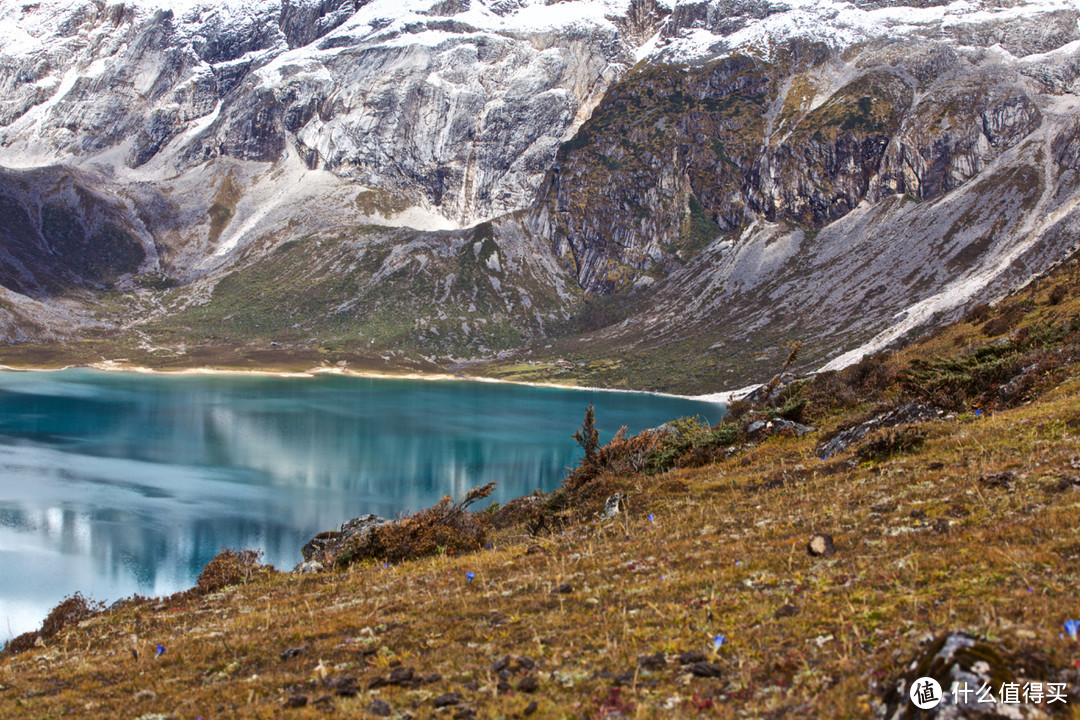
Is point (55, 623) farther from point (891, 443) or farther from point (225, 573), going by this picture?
point (891, 443)

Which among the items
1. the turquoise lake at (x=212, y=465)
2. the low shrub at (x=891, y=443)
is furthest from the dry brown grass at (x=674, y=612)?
the turquoise lake at (x=212, y=465)

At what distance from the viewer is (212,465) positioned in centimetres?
8269

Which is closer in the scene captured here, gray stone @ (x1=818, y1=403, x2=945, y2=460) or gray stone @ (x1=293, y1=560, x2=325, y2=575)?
gray stone @ (x1=818, y1=403, x2=945, y2=460)

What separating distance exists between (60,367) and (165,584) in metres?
182

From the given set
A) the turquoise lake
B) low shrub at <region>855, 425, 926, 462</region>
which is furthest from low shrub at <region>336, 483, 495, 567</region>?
the turquoise lake

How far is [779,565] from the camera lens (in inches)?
484

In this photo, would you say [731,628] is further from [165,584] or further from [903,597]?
[165,584]

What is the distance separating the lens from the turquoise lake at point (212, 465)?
49156mm

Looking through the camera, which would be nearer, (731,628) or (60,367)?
(731,628)

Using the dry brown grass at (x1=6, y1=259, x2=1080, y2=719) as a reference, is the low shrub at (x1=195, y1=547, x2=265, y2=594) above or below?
below

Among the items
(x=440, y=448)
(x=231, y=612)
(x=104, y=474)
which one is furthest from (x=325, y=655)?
(x=440, y=448)

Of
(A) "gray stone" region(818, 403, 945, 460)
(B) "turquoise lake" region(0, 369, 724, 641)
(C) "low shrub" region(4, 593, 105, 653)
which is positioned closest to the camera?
(C) "low shrub" region(4, 593, 105, 653)

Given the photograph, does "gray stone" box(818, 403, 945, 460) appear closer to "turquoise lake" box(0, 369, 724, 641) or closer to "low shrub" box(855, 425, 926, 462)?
"low shrub" box(855, 425, 926, 462)

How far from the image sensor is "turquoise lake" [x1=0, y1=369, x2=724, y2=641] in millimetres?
49156
